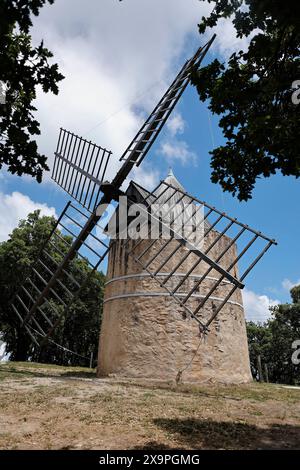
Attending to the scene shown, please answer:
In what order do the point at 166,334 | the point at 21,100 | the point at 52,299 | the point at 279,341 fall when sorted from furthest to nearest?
the point at 279,341 → the point at 52,299 → the point at 166,334 → the point at 21,100

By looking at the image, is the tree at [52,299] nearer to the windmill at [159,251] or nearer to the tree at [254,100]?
the windmill at [159,251]

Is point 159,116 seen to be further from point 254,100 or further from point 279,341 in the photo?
point 279,341

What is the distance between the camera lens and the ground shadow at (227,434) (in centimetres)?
554

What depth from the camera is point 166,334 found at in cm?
1172

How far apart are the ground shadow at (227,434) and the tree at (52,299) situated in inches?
661

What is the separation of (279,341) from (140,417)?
106 feet

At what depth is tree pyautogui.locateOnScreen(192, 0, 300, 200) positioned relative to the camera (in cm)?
543

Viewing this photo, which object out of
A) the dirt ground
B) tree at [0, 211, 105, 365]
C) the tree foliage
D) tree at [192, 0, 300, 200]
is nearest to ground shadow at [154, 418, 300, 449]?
the dirt ground

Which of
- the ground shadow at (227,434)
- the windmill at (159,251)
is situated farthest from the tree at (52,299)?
the ground shadow at (227,434)

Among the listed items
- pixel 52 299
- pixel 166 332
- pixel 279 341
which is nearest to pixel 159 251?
pixel 166 332

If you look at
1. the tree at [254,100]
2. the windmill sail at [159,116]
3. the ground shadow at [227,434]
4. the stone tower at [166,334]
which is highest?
the windmill sail at [159,116]

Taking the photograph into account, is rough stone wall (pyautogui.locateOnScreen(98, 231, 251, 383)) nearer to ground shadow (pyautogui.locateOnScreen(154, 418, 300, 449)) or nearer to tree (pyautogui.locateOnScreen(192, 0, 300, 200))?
ground shadow (pyautogui.locateOnScreen(154, 418, 300, 449))

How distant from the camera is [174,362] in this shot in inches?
448
